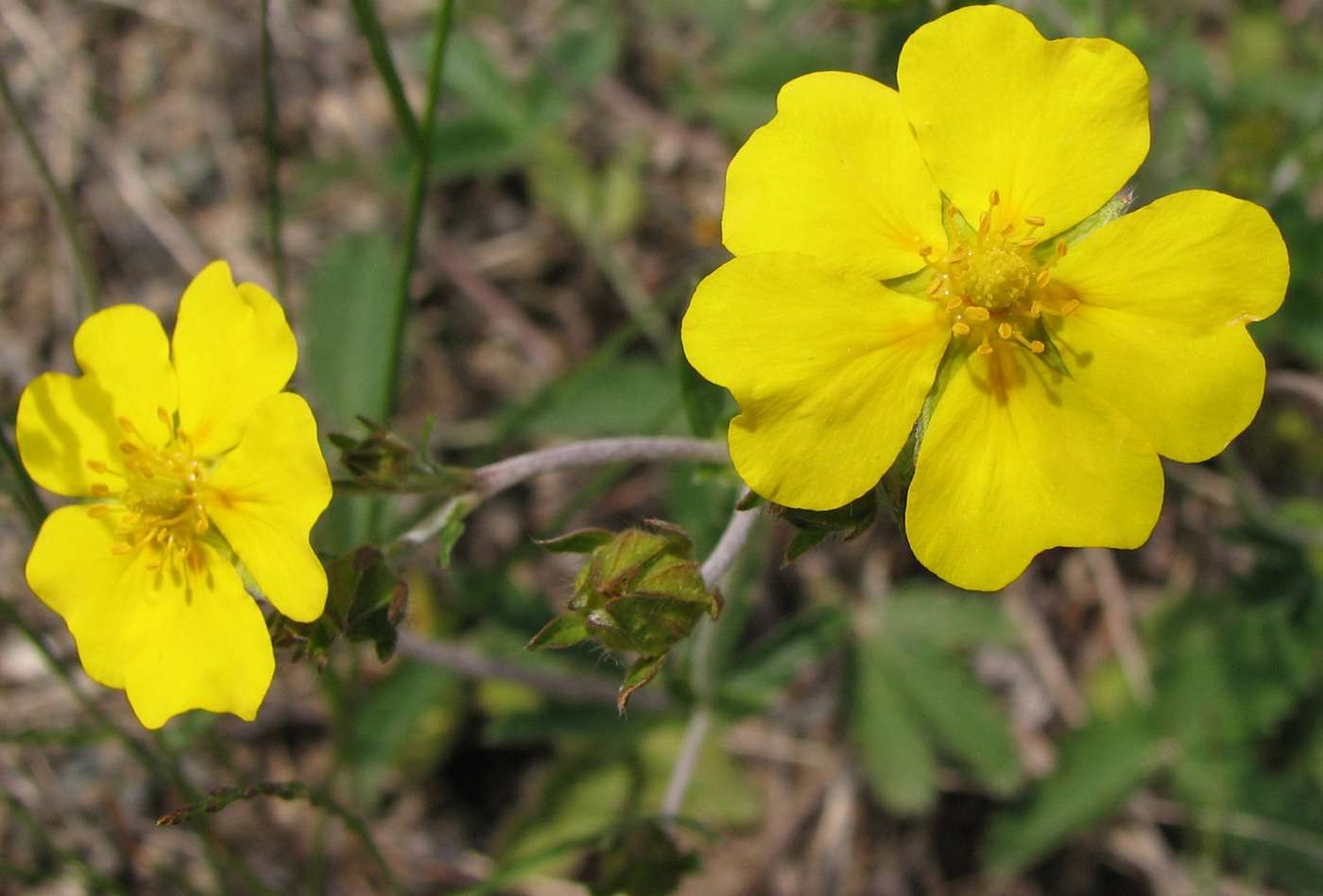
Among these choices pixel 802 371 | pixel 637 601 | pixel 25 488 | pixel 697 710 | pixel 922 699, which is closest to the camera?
pixel 802 371

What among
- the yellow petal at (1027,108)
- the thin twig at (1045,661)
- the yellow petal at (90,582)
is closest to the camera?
the yellow petal at (1027,108)

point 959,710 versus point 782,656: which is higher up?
point 782,656

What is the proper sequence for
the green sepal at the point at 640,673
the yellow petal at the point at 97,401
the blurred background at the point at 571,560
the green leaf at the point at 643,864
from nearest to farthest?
the green sepal at the point at 640,673 < the yellow petal at the point at 97,401 < the green leaf at the point at 643,864 < the blurred background at the point at 571,560

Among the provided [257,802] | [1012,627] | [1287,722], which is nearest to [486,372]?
[257,802]

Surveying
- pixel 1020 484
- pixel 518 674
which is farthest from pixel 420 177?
pixel 1020 484

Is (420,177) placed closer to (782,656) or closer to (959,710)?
(782,656)

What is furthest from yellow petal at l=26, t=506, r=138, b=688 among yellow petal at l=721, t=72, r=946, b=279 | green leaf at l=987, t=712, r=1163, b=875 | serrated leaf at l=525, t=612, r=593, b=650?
green leaf at l=987, t=712, r=1163, b=875

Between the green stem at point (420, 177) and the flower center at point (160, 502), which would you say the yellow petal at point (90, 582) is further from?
the green stem at point (420, 177)

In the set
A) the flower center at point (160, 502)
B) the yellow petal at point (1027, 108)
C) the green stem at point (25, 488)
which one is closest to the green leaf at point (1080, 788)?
the yellow petal at point (1027, 108)
